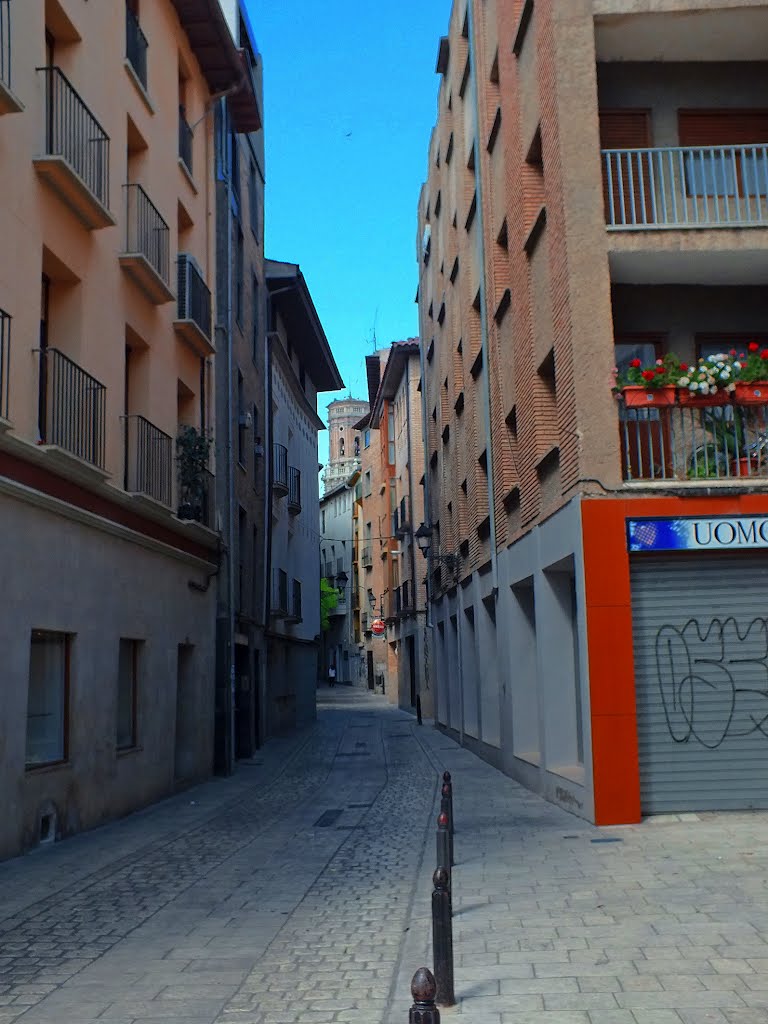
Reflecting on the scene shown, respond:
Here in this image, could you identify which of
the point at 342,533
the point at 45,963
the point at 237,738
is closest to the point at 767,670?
the point at 45,963

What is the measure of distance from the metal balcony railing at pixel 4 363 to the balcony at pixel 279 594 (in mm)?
18091

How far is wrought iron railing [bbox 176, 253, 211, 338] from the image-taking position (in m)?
18.2

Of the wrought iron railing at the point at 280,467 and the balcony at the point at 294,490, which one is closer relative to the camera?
the wrought iron railing at the point at 280,467

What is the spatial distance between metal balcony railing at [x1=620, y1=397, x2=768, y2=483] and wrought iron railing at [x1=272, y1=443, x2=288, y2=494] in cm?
1775

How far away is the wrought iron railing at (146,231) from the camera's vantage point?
15500mm

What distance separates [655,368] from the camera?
12297 mm

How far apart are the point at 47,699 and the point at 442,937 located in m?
7.80

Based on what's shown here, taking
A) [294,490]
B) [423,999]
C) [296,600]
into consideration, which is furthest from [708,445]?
[296,600]

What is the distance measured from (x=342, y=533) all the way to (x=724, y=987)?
86.4m

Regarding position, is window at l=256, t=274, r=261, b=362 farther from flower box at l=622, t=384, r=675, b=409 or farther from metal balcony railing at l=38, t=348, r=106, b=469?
flower box at l=622, t=384, r=675, b=409

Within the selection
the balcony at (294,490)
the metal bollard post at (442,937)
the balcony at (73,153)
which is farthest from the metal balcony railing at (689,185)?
the balcony at (294,490)

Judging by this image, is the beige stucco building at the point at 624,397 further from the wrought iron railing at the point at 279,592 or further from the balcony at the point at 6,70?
the wrought iron railing at the point at 279,592

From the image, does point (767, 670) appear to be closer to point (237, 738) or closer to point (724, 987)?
point (724, 987)

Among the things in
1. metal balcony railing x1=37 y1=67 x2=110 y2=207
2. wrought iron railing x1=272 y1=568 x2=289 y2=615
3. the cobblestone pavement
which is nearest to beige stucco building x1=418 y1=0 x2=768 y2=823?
the cobblestone pavement
